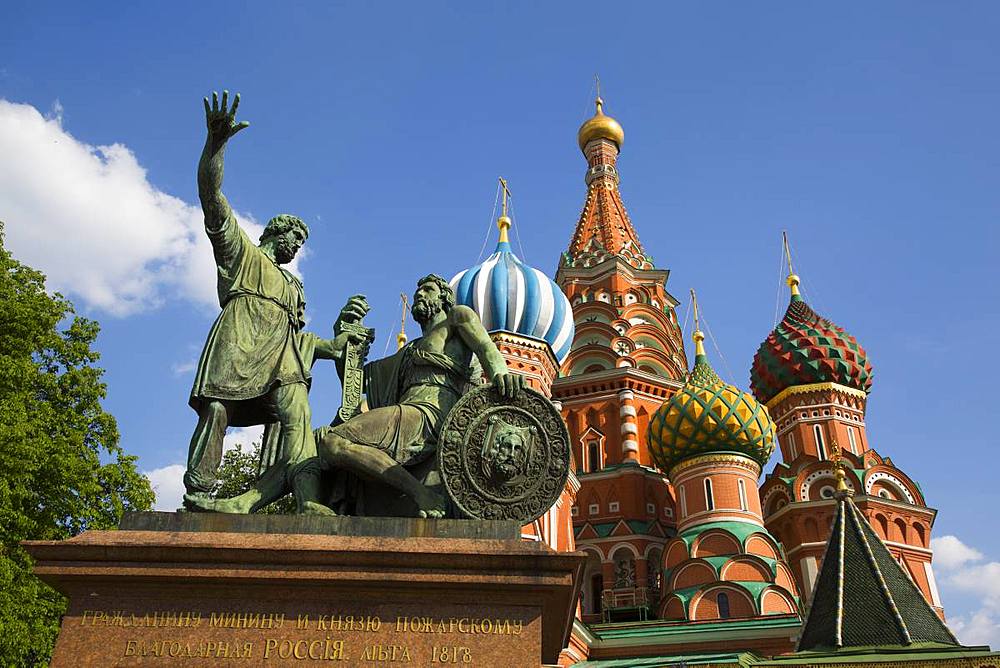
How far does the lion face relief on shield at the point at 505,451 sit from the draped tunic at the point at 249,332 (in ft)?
5.32

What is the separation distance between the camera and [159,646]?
16.0 feet

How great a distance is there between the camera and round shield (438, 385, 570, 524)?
5543 millimetres

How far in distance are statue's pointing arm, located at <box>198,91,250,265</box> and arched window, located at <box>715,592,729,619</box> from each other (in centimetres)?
2059

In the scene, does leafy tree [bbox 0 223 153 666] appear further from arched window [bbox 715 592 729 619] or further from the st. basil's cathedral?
arched window [bbox 715 592 729 619]

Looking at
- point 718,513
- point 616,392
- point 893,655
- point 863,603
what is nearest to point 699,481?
point 718,513

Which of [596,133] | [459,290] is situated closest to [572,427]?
[459,290]

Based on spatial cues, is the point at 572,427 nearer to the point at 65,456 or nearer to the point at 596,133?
the point at 596,133

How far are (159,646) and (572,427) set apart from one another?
29279mm

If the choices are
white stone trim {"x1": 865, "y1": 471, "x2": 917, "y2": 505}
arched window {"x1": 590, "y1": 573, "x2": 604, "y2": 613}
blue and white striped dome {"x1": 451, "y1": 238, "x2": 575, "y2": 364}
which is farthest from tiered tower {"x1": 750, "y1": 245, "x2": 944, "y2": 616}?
blue and white striped dome {"x1": 451, "y1": 238, "x2": 575, "y2": 364}

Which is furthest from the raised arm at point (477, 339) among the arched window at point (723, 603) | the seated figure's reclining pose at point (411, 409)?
the arched window at point (723, 603)

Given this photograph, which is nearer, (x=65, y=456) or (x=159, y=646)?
(x=159, y=646)

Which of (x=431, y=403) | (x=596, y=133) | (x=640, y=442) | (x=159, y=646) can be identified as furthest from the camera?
(x=596, y=133)

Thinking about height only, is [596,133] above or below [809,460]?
above

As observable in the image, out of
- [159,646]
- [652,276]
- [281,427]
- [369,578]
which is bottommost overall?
[159,646]
